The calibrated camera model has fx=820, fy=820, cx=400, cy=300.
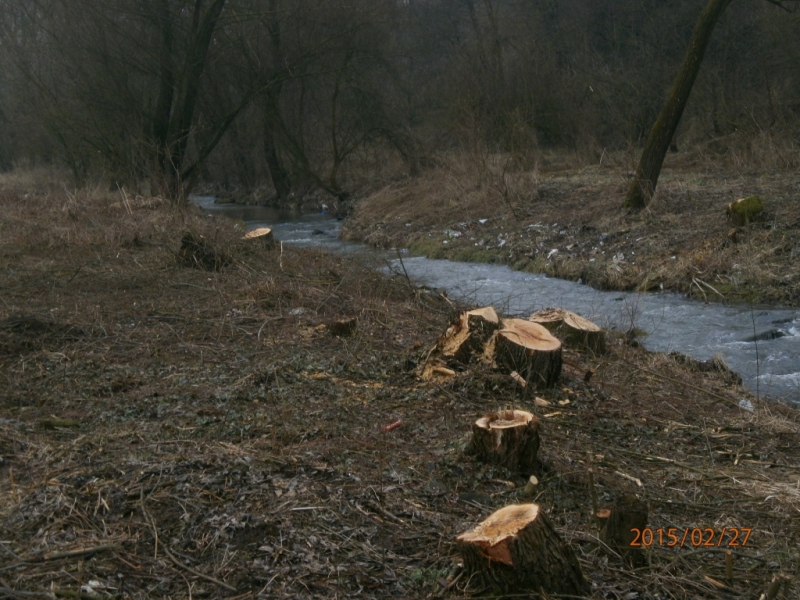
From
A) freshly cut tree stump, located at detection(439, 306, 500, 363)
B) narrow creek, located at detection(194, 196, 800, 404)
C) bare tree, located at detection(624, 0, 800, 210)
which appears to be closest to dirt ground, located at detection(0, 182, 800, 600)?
freshly cut tree stump, located at detection(439, 306, 500, 363)

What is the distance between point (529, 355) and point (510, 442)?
1624mm

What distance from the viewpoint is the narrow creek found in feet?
27.2

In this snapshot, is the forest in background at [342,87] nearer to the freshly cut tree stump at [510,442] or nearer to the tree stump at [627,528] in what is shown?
the freshly cut tree stump at [510,442]

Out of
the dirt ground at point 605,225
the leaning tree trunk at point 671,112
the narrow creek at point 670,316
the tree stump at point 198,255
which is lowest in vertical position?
the narrow creek at point 670,316

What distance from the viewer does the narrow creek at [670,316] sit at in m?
8.28

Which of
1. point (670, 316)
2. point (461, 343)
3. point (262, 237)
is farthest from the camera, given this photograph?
point (262, 237)

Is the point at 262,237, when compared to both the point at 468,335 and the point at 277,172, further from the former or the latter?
the point at 277,172

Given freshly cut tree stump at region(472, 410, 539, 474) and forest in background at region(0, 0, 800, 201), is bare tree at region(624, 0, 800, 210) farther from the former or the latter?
freshly cut tree stump at region(472, 410, 539, 474)

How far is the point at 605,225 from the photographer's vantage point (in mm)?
14781

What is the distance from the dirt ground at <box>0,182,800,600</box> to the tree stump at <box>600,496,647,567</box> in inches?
2.0

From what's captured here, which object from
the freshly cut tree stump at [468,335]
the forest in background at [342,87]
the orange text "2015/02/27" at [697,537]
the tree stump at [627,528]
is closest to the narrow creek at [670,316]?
the freshly cut tree stump at [468,335]

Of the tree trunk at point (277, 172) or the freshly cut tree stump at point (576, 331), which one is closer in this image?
the freshly cut tree stump at point (576, 331)

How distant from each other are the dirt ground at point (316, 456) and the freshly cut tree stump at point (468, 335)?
280 millimetres

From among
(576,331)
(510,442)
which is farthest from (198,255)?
(510,442)
